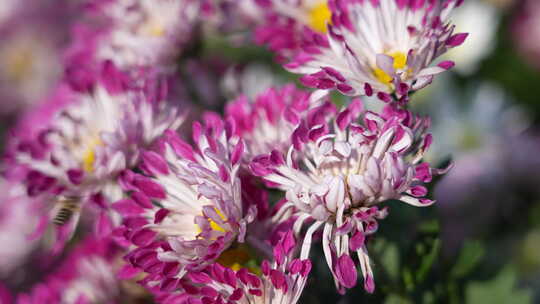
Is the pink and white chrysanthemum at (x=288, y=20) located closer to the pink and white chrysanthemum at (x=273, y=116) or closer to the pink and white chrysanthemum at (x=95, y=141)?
the pink and white chrysanthemum at (x=273, y=116)

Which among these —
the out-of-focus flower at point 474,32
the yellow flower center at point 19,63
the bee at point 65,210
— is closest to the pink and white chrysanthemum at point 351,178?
the bee at point 65,210

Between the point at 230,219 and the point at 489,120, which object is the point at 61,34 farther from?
the point at 230,219

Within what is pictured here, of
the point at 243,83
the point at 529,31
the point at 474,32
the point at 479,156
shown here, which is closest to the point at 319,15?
the point at 243,83

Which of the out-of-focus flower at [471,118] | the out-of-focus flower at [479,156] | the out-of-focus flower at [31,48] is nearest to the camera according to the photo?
the out-of-focus flower at [479,156]

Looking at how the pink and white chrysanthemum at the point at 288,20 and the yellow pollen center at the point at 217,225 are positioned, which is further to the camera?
the pink and white chrysanthemum at the point at 288,20

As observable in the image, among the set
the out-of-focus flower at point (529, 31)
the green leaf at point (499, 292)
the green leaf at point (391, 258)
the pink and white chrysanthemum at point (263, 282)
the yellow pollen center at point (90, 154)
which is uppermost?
the pink and white chrysanthemum at point (263, 282)

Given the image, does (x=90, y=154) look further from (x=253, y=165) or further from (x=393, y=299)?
(x=393, y=299)

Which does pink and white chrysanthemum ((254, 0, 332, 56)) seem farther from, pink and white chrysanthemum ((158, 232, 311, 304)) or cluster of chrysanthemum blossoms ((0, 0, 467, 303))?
pink and white chrysanthemum ((158, 232, 311, 304))
